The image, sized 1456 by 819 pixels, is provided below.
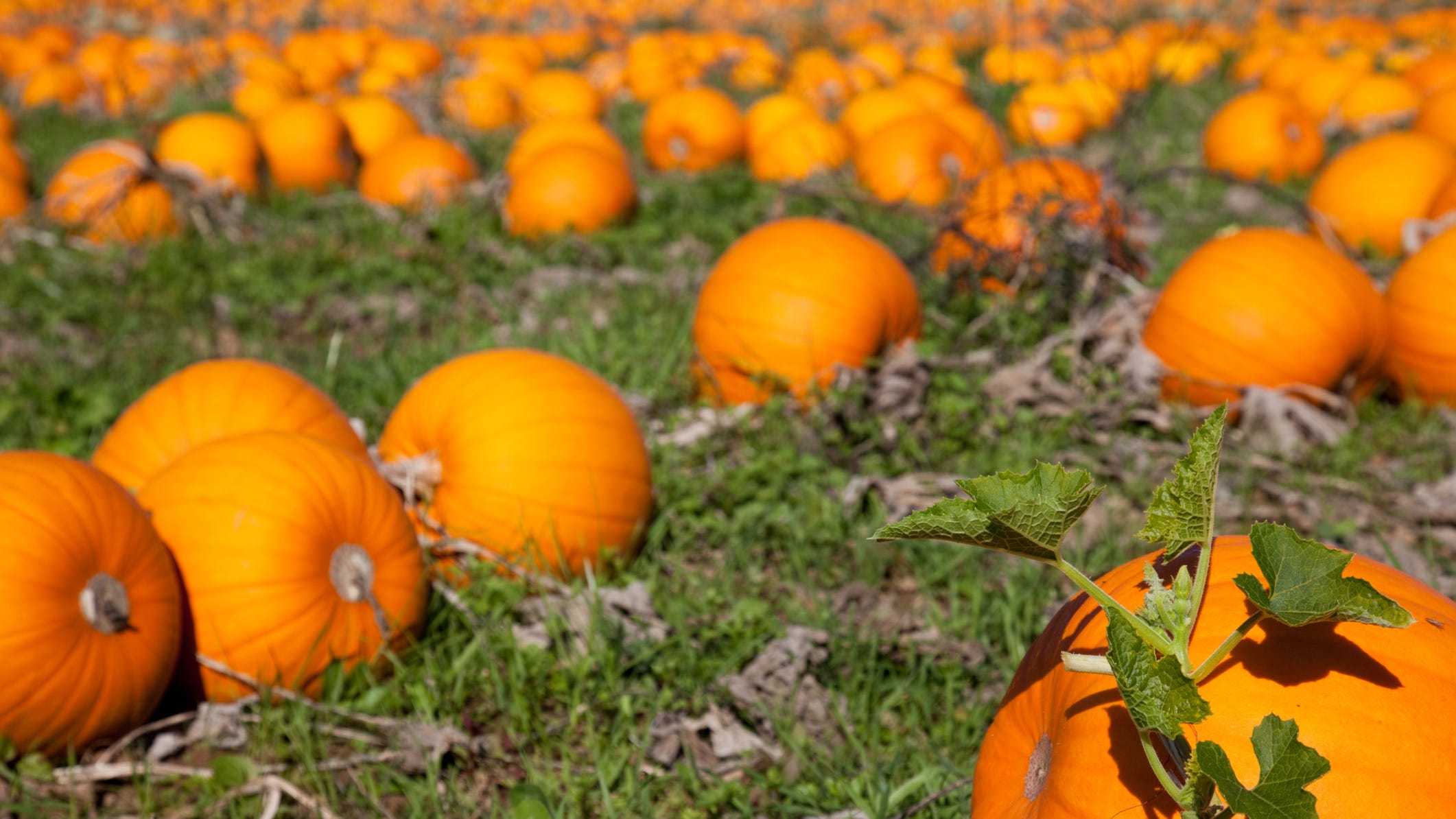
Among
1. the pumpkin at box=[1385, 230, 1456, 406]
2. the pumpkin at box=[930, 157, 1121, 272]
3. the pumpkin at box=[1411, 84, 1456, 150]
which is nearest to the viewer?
the pumpkin at box=[1385, 230, 1456, 406]

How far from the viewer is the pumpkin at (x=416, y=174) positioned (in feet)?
24.3

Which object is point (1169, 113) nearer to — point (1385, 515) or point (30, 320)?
point (1385, 515)

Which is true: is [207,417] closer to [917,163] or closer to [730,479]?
[730,479]

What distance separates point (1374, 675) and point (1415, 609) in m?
0.22

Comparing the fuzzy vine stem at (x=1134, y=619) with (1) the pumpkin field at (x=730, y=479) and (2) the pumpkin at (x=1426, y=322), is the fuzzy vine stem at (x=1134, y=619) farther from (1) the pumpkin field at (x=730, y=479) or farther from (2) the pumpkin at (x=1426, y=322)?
(2) the pumpkin at (x=1426, y=322)

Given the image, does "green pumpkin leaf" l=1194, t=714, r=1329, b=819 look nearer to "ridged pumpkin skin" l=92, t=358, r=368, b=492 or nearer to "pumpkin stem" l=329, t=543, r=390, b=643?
"pumpkin stem" l=329, t=543, r=390, b=643

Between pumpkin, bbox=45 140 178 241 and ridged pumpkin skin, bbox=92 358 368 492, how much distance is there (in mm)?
3943

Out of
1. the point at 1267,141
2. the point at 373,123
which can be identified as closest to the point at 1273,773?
the point at 1267,141

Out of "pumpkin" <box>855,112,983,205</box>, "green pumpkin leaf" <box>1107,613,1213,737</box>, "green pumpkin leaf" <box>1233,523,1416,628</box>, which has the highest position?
"green pumpkin leaf" <box>1233,523,1416,628</box>

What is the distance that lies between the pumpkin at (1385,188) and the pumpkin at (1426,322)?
5.34ft

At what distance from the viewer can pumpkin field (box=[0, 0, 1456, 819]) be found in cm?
172

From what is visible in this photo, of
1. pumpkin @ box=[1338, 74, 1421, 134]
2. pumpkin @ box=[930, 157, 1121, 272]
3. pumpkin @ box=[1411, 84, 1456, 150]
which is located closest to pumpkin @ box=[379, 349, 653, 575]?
pumpkin @ box=[930, 157, 1121, 272]

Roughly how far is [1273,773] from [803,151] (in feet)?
22.7

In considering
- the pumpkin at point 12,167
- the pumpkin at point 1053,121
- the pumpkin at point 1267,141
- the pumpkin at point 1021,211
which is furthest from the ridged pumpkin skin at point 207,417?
the pumpkin at point 1053,121
